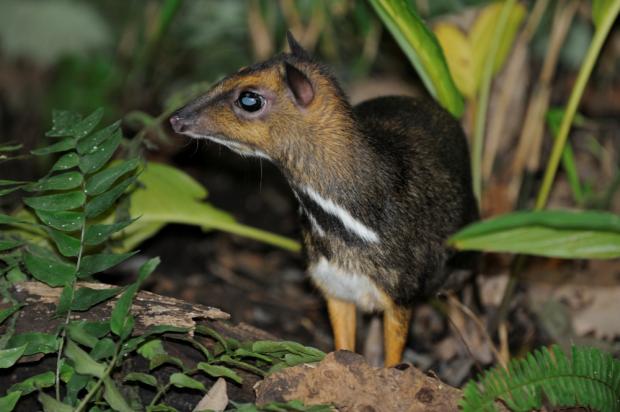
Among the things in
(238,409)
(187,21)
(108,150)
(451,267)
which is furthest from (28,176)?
(238,409)

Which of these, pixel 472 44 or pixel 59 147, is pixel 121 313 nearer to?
pixel 59 147

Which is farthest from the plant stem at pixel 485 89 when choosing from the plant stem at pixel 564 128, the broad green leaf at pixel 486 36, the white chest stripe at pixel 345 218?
the white chest stripe at pixel 345 218

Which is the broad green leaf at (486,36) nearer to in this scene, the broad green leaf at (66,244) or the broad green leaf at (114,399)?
the broad green leaf at (66,244)

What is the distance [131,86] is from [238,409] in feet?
17.4

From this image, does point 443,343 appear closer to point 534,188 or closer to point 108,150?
point 534,188

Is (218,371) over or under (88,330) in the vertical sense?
under

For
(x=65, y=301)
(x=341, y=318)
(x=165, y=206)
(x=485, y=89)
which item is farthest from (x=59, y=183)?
(x=485, y=89)

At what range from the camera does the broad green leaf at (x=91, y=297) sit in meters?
3.72

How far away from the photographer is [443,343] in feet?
19.0

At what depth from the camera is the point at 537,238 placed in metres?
4.35

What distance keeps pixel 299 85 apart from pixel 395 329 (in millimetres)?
1453

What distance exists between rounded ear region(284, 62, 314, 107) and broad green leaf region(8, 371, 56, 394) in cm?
168

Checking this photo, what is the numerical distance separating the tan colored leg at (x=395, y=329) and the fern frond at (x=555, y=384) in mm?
1078

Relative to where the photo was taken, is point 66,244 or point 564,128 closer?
point 66,244
